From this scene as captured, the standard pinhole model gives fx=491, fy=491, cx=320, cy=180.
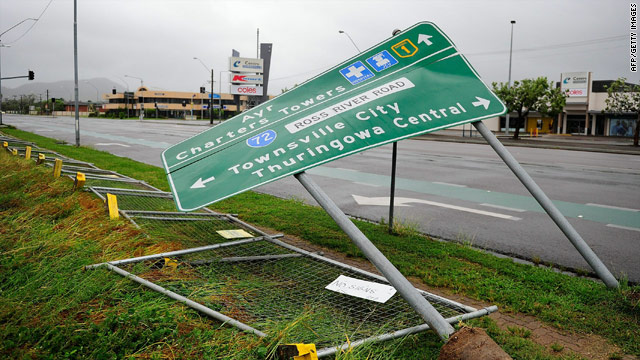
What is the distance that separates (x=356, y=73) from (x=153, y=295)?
8.96 ft

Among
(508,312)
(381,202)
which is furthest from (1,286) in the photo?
(381,202)

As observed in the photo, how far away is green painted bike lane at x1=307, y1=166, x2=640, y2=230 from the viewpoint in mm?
8945

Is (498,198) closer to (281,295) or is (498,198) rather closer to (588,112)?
(281,295)

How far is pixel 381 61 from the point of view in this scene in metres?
4.77

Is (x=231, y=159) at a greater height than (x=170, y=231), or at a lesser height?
greater

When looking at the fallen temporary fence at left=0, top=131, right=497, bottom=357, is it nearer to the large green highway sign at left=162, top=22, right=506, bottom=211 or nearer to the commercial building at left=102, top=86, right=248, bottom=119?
the large green highway sign at left=162, top=22, right=506, bottom=211

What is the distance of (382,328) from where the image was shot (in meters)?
3.50

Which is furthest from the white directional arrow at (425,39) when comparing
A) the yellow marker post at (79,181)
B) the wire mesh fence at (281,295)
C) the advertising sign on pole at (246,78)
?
the advertising sign on pole at (246,78)

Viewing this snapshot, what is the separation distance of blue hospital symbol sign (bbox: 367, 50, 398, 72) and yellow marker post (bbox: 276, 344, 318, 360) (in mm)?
2839

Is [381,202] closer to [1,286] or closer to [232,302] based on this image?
[232,302]

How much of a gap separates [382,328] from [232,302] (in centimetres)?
121

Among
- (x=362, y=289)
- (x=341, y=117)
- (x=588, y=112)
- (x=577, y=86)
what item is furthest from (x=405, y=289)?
(x=577, y=86)

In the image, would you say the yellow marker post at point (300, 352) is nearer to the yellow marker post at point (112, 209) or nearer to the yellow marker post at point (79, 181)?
the yellow marker post at point (112, 209)

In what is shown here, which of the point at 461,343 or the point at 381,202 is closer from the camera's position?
the point at 461,343
